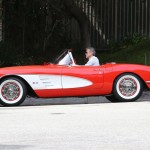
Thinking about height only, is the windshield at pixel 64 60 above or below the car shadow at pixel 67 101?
above

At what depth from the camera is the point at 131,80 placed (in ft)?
49.6

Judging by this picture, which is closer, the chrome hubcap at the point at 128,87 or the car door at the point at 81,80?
the car door at the point at 81,80

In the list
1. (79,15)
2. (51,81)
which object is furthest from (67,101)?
(79,15)

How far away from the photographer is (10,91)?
48.0 feet

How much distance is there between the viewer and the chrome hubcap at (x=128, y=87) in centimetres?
1507

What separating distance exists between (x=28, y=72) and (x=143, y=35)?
1515 centimetres

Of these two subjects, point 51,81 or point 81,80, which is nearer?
point 51,81

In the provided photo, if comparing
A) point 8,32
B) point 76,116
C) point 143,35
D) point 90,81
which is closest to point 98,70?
point 90,81

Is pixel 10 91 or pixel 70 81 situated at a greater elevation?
pixel 70 81

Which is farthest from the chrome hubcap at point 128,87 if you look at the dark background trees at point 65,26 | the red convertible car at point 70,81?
the dark background trees at point 65,26

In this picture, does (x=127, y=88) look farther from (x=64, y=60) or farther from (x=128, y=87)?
(x=64, y=60)

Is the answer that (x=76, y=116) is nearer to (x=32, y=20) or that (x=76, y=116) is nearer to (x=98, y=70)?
(x=98, y=70)

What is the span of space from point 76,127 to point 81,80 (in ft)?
13.3

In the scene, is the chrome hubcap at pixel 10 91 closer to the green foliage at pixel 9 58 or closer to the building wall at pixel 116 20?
the green foliage at pixel 9 58
